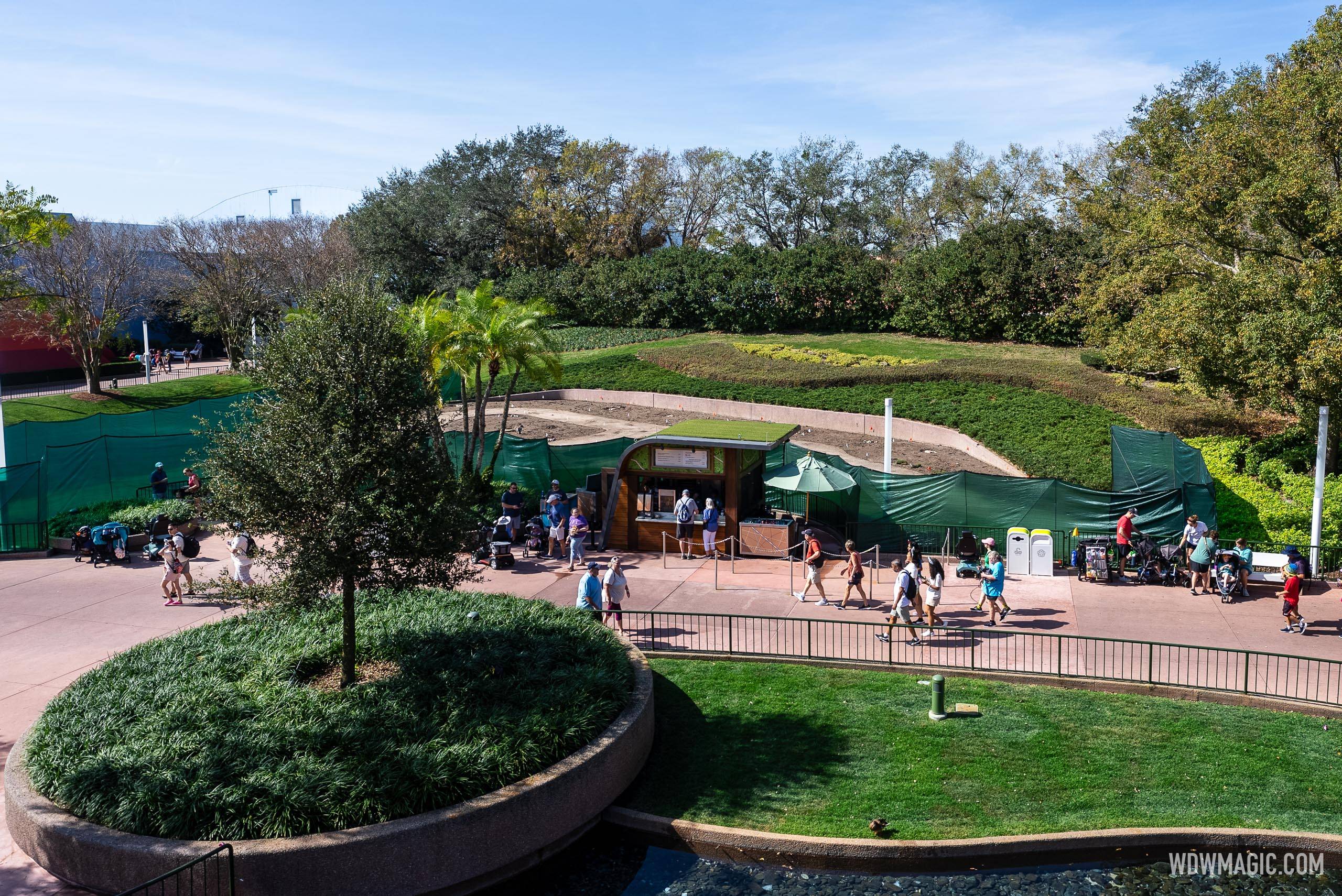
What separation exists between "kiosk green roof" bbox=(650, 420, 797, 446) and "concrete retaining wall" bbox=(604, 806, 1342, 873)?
1051 cm

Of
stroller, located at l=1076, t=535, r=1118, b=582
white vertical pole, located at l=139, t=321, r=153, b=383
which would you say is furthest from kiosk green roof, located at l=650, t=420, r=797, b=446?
white vertical pole, located at l=139, t=321, r=153, b=383

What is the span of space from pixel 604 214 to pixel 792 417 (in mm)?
29313

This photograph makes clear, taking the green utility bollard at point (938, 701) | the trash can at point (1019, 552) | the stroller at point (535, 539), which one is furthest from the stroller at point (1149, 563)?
the stroller at point (535, 539)

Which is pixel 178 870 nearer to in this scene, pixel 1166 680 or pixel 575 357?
pixel 1166 680

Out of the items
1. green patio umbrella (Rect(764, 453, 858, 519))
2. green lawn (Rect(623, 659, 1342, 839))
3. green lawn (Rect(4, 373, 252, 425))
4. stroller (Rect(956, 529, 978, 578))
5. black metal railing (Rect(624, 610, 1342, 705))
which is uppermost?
green lawn (Rect(4, 373, 252, 425))

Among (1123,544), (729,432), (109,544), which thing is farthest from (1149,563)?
(109,544)

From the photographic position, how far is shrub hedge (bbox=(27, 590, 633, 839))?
9.12m

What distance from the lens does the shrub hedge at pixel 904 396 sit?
25938 millimetres

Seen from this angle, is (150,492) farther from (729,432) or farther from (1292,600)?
(1292,600)

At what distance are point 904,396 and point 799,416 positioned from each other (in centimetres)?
352

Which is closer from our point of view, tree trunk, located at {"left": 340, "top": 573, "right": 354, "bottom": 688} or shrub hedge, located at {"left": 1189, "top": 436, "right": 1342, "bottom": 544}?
tree trunk, located at {"left": 340, "top": 573, "right": 354, "bottom": 688}

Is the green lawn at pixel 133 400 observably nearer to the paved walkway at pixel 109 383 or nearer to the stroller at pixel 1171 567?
the paved walkway at pixel 109 383

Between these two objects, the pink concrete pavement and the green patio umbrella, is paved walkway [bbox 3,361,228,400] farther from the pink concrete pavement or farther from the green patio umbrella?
the green patio umbrella

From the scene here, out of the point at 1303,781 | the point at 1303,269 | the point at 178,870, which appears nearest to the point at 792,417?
the point at 1303,269
